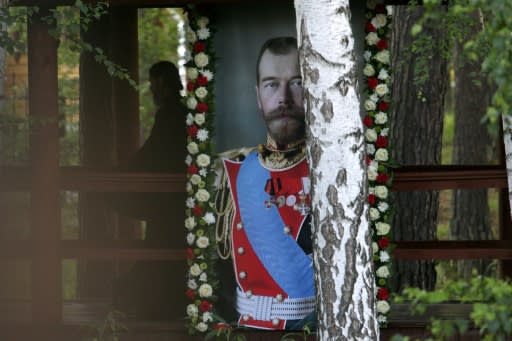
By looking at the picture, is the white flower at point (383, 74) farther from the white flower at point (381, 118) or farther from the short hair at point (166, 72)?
the short hair at point (166, 72)

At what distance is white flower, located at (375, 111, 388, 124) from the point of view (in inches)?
337

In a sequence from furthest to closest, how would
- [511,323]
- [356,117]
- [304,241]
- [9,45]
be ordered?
[304,241]
[9,45]
[356,117]
[511,323]

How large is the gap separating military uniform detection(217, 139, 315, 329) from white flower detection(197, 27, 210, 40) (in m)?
0.87

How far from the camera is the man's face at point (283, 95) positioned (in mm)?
8727

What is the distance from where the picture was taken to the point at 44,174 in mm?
8945

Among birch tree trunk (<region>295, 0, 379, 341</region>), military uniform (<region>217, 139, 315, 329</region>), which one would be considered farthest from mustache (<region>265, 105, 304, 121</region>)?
birch tree trunk (<region>295, 0, 379, 341</region>)

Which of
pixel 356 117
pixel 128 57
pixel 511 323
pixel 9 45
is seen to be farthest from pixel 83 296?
pixel 511 323

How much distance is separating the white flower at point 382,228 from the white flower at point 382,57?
1137 mm

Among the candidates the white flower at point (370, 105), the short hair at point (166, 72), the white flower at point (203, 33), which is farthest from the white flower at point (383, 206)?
the short hair at point (166, 72)

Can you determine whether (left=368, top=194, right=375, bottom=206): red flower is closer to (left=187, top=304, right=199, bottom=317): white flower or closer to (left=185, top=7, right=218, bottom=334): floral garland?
(left=185, top=7, right=218, bottom=334): floral garland

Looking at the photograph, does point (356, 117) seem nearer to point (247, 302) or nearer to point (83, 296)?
point (247, 302)

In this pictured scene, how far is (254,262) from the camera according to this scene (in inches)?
347

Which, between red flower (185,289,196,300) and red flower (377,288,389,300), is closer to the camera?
red flower (377,288,389,300)

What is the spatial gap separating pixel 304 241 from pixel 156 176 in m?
1.21
